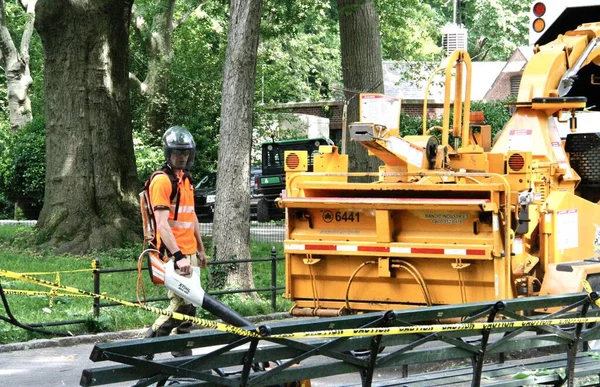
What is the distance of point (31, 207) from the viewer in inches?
1239

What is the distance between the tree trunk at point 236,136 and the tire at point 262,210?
14.6 m

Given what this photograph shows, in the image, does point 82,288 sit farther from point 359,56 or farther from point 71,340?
point 359,56

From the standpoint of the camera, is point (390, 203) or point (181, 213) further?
point (390, 203)

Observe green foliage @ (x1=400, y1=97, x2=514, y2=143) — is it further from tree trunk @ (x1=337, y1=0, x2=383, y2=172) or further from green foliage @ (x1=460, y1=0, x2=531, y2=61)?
green foliage @ (x1=460, y1=0, x2=531, y2=61)

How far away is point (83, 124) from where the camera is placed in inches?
746

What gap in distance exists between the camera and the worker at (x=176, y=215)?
836 centimetres

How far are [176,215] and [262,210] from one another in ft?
67.9

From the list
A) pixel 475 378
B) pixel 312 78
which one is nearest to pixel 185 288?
pixel 475 378

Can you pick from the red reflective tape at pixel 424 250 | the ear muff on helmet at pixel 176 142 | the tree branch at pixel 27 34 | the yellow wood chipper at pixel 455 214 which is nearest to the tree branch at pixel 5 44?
the tree branch at pixel 27 34

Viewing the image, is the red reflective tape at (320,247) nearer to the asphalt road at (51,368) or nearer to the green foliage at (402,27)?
the asphalt road at (51,368)

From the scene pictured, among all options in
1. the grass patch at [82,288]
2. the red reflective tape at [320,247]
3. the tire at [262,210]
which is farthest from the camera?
the tire at [262,210]

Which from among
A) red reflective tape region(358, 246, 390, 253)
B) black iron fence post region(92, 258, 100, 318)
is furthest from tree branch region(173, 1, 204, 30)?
red reflective tape region(358, 246, 390, 253)

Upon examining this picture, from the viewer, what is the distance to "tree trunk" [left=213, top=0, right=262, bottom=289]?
1391 centimetres

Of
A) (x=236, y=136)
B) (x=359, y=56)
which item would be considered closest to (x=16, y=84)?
(x=359, y=56)
